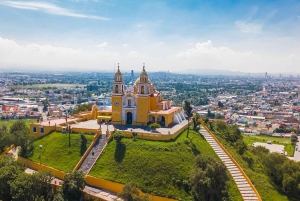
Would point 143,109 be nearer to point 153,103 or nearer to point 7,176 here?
point 153,103

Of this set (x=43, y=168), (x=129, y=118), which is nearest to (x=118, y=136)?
(x=43, y=168)

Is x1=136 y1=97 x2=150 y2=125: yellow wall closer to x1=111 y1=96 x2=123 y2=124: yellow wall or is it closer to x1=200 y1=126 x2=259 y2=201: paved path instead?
x1=111 y1=96 x2=123 y2=124: yellow wall

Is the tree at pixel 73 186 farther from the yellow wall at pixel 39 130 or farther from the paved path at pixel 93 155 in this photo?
the yellow wall at pixel 39 130

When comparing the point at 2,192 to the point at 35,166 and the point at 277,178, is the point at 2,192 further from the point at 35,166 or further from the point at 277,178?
the point at 277,178

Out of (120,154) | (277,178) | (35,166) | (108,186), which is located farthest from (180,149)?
(35,166)

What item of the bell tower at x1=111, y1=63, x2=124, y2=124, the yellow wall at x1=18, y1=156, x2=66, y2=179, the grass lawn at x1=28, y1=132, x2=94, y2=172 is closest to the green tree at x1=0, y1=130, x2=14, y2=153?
the yellow wall at x1=18, y1=156, x2=66, y2=179

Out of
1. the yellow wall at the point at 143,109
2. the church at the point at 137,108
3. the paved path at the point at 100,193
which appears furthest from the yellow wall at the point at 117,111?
the paved path at the point at 100,193
